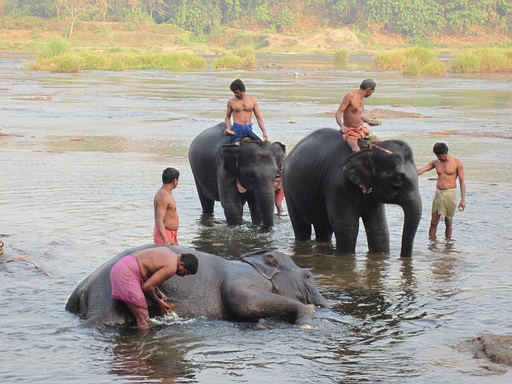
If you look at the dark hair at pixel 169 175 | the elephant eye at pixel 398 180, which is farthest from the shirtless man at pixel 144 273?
the elephant eye at pixel 398 180

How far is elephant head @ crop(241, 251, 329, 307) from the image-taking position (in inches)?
309

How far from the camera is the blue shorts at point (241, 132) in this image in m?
12.4

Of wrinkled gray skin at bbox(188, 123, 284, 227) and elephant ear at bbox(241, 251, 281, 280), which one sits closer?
elephant ear at bbox(241, 251, 281, 280)

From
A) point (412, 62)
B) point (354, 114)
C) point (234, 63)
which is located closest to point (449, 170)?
point (354, 114)

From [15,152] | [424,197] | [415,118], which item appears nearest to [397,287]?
[424,197]

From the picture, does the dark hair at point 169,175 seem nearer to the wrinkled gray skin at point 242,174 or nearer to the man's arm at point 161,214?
the man's arm at point 161,214

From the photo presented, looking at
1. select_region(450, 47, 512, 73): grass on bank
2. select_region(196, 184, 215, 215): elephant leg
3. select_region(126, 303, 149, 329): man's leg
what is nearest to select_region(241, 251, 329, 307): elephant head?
select_region(126, 303, 149, 329): man's leg

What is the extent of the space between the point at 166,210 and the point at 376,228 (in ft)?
8.64

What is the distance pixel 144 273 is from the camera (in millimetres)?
7145

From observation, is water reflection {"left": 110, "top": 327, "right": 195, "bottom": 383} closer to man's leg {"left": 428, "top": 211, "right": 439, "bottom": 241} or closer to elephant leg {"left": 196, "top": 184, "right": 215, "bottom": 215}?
man's leg {"left": 428, "top": 211, "right": 439, "bottom": 241}

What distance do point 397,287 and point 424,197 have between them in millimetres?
5272

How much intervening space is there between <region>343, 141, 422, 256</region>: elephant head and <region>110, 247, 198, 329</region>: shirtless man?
3.20 metres

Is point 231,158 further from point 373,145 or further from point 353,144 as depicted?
point 373,145

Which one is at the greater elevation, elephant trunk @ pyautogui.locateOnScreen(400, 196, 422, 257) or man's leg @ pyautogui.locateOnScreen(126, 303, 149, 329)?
elephant trunk @ pyautogui.locateOnScreen(400, 196, 422, 257)
